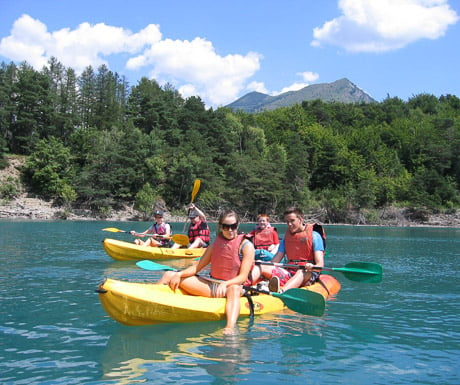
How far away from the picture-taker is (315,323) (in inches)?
237

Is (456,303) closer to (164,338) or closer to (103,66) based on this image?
(164,338)

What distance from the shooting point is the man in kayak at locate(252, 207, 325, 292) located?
6.60 meters

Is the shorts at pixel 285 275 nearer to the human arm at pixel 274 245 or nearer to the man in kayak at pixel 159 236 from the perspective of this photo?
the human arm at pixel 274 245

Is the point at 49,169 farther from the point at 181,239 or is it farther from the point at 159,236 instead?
the point at 181,239

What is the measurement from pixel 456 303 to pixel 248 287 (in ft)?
12.8

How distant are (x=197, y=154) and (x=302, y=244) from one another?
39445 mm

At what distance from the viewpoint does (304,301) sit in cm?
580

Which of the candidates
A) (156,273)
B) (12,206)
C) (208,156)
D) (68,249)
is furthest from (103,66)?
(156,273)

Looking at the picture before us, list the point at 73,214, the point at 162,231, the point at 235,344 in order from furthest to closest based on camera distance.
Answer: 1. the point at 73,214
2. the point at 162,231
3. the point at 235,344

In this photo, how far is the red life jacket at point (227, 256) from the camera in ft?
18.6

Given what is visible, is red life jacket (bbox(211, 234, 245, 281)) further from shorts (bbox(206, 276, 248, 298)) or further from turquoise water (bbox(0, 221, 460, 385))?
turquoise water (bbox(0, 221, 460, 385))

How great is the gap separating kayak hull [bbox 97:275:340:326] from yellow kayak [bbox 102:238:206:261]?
661 cm

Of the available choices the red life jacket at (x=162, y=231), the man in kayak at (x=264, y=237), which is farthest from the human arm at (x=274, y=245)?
the red life jacket at (x=162, y=231)

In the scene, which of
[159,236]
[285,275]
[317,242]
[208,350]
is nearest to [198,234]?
[159,236]
